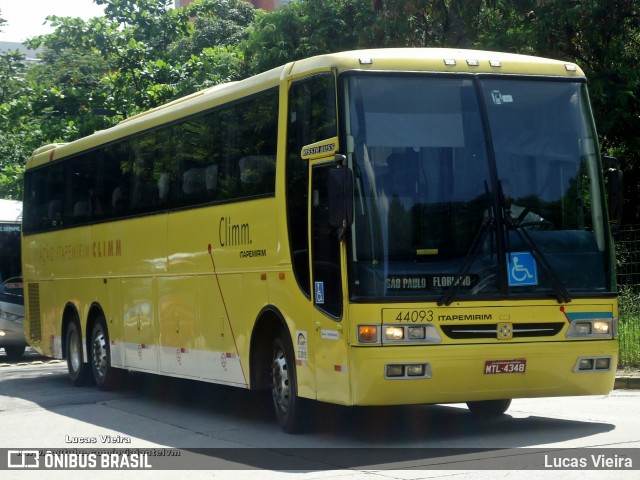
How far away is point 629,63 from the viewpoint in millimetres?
25469

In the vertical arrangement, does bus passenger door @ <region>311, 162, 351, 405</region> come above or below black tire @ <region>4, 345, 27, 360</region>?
above

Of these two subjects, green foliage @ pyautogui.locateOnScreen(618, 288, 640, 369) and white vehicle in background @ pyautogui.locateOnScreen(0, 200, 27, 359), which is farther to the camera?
white vehicle in background @ pyautogui.locateOnScreen(0, 200, 27, 359)

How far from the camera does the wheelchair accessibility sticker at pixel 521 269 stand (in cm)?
1033

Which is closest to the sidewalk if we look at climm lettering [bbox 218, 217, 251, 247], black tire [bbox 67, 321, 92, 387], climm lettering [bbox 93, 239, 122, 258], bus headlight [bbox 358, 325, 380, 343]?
climm lettering [bbox 218, 217, 251, 247]

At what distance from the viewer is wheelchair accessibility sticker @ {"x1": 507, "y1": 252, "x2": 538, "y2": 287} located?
10328 millimetres

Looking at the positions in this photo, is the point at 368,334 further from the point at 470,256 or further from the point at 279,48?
the point at 279,48

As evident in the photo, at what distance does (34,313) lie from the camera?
20562 millimetres

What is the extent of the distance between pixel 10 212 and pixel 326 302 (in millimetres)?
17366

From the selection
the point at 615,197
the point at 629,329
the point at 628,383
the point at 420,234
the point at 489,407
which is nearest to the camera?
the point at 420,234

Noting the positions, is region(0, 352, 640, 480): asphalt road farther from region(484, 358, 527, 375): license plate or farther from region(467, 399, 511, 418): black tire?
region(484, 358, 527, 375): license plate

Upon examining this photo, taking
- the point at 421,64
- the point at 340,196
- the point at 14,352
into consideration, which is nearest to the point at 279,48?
the point at 14,352

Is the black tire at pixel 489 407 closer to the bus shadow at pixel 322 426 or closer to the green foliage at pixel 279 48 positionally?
the bus shadow at pixel 322 426

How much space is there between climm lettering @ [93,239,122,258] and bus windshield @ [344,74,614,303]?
7106 mm
